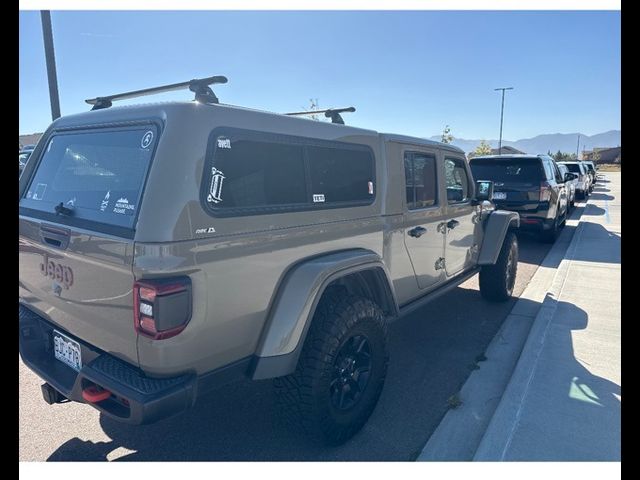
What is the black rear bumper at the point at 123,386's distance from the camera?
75.9 inches

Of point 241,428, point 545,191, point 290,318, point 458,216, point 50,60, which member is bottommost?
point 241,428

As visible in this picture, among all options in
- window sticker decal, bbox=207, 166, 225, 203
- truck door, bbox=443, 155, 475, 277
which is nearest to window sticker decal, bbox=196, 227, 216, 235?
window sticker decal, bbox=207, 166, 225, 203

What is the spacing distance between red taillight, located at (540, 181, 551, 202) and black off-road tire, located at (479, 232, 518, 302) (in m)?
3.59

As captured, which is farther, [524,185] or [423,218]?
[524,185]

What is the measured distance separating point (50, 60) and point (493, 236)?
307 inches

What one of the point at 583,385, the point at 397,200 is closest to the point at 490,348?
the point at 583,385

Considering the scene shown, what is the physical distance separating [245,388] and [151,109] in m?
2.24

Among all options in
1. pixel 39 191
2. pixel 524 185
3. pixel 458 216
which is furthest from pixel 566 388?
pixel 524 185

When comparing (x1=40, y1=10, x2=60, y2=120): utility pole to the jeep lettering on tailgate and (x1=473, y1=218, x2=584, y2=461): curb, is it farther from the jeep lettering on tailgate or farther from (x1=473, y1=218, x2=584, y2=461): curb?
(x1=473, y1=218, x2=584, y2=461): curb

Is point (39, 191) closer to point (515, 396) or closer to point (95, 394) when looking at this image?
point (95, 394)

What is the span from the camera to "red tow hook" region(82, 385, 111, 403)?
A: 210cm

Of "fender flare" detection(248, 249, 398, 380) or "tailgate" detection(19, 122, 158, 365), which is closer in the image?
"tailgate" detection(19, 122, 158, 365)

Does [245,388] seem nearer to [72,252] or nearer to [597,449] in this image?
[72,252]

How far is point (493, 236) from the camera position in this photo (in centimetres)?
502
